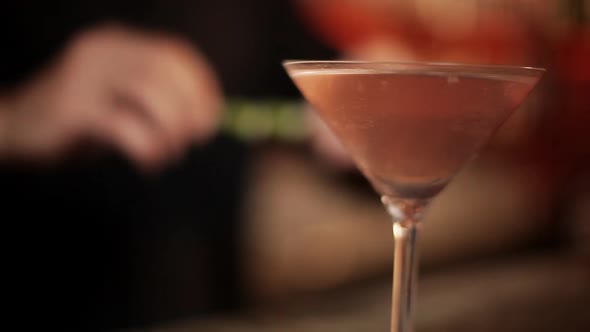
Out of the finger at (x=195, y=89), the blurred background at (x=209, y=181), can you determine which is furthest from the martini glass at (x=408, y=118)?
the finger at (x=195, y=89)

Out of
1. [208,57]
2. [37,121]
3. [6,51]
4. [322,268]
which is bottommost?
[322,268]

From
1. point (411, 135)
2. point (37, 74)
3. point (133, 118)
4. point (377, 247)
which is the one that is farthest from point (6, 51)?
point (377, 247)

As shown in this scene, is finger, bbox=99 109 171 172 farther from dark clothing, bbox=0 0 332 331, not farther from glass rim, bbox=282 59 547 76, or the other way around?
glass rim, bbox=282 59 547 76

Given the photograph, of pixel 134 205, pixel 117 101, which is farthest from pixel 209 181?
pixel 117 101

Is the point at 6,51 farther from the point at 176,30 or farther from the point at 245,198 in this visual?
the point at 245,198

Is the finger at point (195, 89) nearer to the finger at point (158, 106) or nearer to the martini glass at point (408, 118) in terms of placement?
the finger at point (158, 106)

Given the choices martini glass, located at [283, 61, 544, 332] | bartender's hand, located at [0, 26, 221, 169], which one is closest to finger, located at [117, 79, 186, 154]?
bartender's hand, located at [0, 26, 221, 169]
